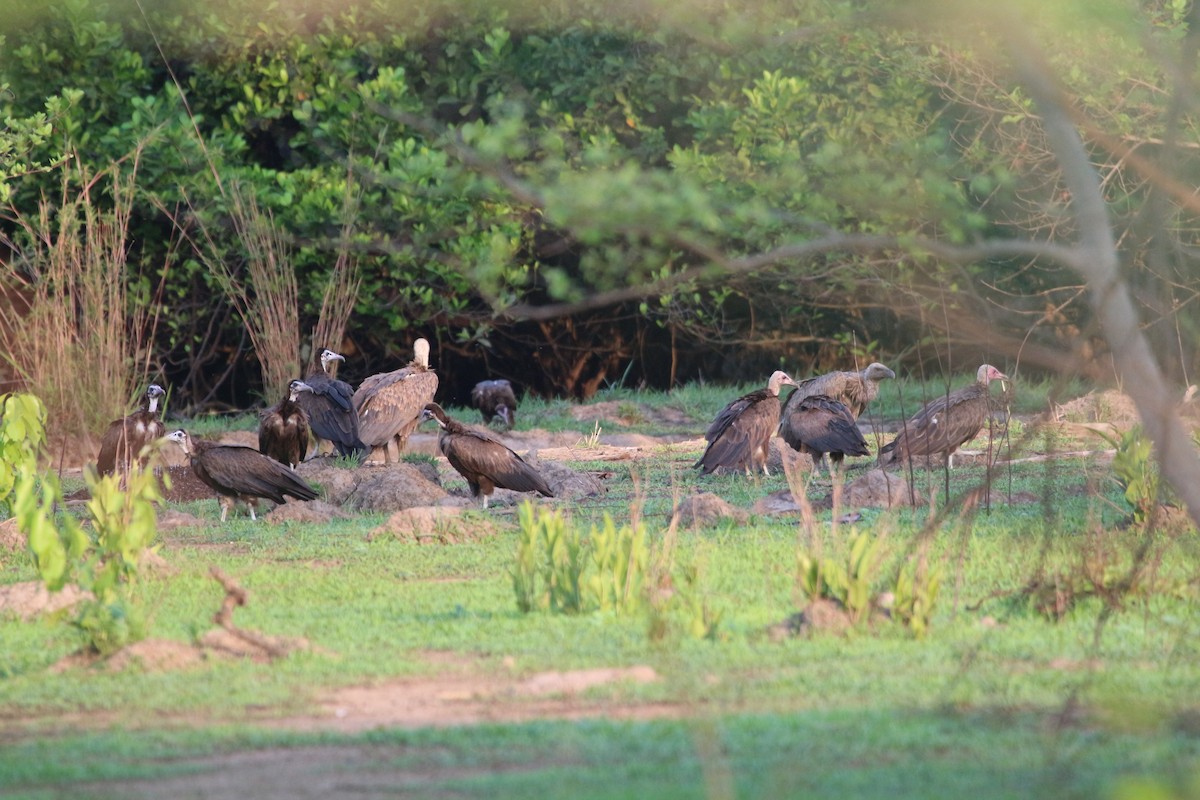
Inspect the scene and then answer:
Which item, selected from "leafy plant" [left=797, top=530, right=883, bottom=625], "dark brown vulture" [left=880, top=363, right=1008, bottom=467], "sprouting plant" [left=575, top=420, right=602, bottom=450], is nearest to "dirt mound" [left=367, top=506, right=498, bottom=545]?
"leafy plant" [left=797, top=530, right=883, bottom=625]

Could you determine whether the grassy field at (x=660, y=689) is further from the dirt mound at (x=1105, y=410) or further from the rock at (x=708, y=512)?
the dirt mound at (x=1105, y=410)

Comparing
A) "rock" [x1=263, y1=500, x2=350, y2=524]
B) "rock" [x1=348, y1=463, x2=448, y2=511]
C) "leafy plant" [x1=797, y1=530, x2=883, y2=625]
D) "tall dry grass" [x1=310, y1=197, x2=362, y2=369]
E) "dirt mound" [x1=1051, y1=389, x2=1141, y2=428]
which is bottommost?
"rock" [x1=263, y1=500, x2=350, y2=524]

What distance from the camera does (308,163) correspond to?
1673cm

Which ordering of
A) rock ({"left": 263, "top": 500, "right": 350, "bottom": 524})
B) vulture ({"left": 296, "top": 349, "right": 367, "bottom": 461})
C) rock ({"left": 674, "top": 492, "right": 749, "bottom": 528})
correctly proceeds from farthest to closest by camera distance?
vulture ({"left": 296, "top": 349, "right": 367, "bottom": 461}) < rock ({"left": 263, "top": 500, "right": 350, "bottom": 524}) < rock ({"left": 674, "top": 492, "right": 749, "bottom": 528})

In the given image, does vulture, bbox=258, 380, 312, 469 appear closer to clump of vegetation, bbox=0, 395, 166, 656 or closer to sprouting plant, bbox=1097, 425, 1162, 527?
clump of vegetation, bbox=0, 395, 166, 656

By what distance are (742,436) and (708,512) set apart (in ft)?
8.12

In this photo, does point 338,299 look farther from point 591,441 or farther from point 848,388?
point 848,388

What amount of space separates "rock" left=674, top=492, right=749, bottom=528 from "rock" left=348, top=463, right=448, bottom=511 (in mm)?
1982

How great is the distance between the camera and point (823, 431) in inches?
451

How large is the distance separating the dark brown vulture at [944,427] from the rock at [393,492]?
306 cm

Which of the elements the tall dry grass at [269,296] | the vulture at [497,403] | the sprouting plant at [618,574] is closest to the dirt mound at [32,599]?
the sprouting plant at [618,574]

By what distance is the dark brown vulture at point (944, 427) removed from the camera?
10883 millimetres

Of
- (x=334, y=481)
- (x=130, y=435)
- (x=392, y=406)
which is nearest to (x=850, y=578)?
(x=334, y=481)

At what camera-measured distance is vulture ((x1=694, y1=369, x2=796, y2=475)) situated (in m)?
11.4
